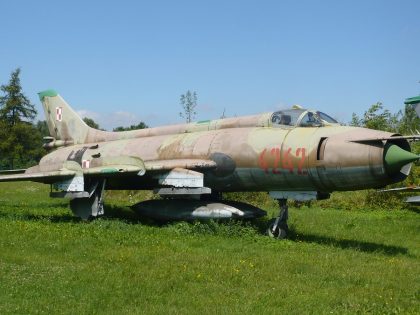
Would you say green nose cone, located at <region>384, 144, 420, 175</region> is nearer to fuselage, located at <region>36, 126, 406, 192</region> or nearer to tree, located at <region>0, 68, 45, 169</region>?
fuselage, located at <region>36, 126, 406, 192</region>

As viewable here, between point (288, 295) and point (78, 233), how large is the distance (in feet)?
21.4

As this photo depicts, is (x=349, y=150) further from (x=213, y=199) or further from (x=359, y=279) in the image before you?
(x=213, y=199)

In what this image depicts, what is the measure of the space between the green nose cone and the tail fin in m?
12.0

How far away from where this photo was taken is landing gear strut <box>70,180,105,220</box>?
49.6ft

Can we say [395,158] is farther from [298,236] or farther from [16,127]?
[16,127]

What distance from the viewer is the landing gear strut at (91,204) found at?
15103 millimetres

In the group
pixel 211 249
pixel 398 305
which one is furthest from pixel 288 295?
pixel 211 249

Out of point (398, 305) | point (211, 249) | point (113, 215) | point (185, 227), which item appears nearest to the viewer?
point (398, 305)

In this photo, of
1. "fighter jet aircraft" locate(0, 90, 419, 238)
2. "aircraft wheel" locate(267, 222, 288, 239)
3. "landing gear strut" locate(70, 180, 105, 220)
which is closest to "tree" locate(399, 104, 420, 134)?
"fighter jet aircraft" locate(0, 90, 419, 238)

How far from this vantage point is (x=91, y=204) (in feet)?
50.1

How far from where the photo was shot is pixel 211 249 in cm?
1065

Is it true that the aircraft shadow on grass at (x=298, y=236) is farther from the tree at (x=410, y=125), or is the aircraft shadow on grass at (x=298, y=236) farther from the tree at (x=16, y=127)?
the tree at (x=16, y=127)

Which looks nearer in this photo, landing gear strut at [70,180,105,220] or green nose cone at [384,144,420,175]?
green nose cone at [384,144,420,175]

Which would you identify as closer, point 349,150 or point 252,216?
point 349,150
